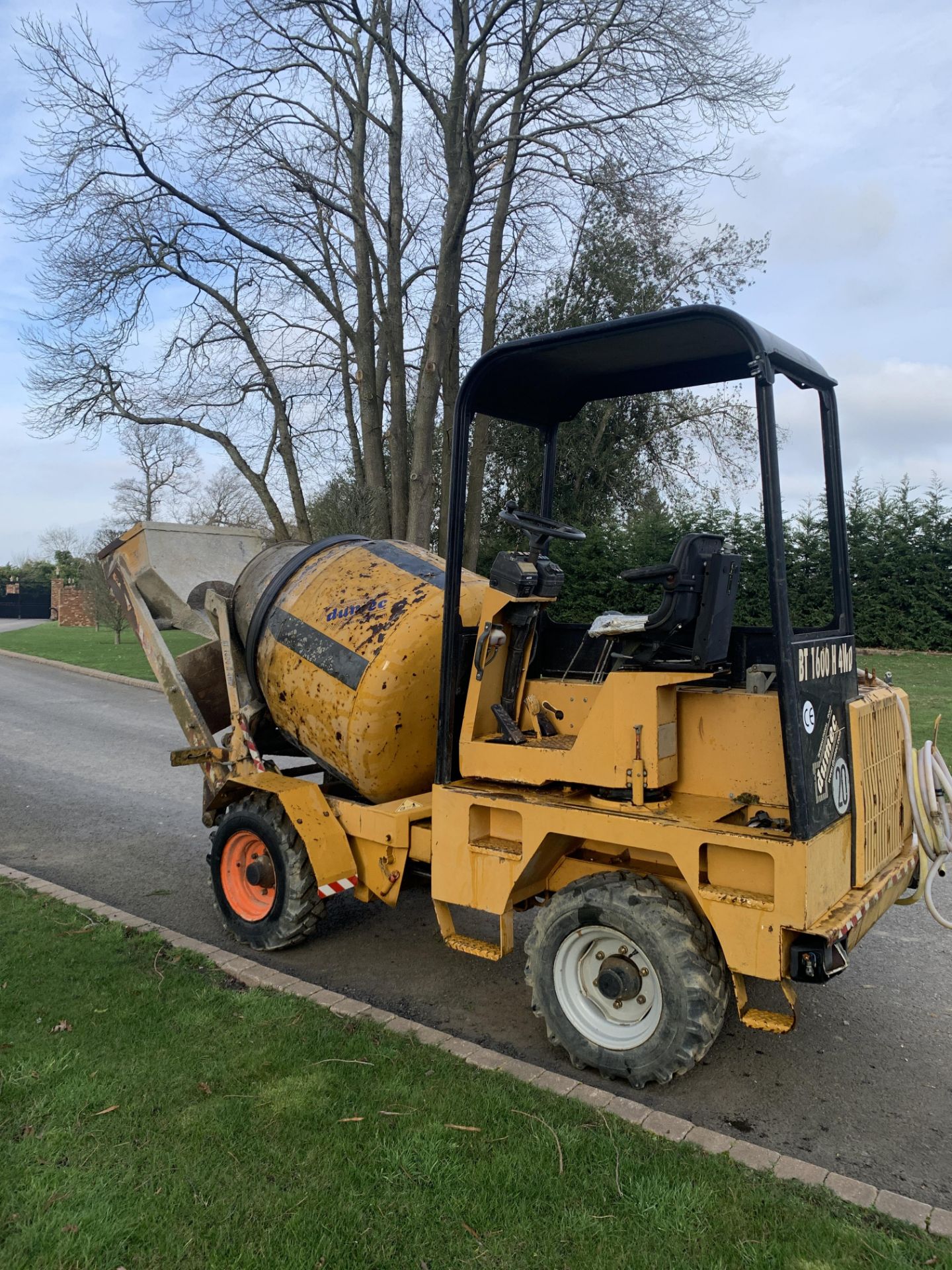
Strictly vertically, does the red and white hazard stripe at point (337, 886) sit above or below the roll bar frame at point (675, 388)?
below

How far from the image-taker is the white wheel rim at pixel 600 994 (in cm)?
381

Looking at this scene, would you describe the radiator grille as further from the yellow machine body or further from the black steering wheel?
the black steering wheel

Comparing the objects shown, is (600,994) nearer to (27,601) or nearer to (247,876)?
(247,876)

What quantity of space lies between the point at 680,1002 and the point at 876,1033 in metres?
1.32

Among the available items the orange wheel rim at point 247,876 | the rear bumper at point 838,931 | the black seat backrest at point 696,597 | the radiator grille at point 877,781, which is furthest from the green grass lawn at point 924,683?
the orange wheel rim at point 247,876

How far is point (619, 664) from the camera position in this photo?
13.1 ft

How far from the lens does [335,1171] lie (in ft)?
10.3

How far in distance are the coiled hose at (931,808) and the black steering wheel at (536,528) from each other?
1.79m

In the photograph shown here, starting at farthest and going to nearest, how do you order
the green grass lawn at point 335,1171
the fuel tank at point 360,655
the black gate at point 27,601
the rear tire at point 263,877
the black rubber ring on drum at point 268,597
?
1. the black gate at point 27,601
2. the black rubber ring on drum at point 268,597
3. the rear tire at point 263,877
4. the fuel tank at point 360,655
5. the green grass lawn at point 335,1171

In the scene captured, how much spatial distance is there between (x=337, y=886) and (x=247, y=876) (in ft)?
2.15

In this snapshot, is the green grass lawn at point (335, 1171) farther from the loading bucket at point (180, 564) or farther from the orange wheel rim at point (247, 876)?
the loading bucket at point (180, 564)

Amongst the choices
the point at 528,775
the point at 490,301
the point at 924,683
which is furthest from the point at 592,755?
the point at 490,301

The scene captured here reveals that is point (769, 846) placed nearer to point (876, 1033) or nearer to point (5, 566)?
point (876, 1033)

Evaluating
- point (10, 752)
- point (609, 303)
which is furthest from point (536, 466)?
point (10, 752)
